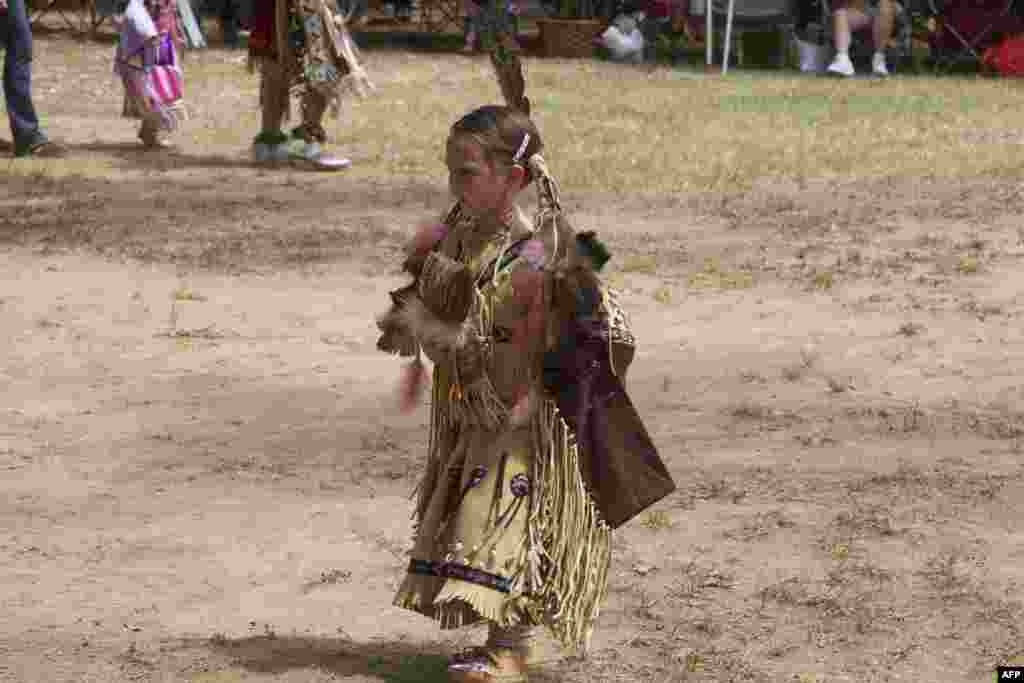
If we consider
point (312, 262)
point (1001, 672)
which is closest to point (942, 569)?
point (1001, 672)

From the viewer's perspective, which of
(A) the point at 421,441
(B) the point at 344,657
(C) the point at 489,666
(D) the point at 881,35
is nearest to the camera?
(C) the point at 489,666

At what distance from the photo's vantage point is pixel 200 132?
13.0 m

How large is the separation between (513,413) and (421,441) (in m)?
2.22

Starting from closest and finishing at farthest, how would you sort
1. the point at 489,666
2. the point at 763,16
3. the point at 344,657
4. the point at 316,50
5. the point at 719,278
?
the point at 489,666
the point at 344,657
the point at 719,278
the point at 316,50
the point at 763,16

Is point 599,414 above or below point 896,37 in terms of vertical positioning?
above

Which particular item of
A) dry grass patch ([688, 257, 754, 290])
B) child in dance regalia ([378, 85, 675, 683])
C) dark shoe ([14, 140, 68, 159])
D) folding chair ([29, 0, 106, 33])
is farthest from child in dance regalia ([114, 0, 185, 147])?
child in dance regalia ([378, 85, 675, 683])

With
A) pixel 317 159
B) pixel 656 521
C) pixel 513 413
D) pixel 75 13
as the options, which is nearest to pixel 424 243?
pixel 513 413

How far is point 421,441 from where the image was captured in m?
6.12

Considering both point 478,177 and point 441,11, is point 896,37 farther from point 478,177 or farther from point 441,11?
point 478,177

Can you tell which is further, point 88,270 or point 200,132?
point 200,132

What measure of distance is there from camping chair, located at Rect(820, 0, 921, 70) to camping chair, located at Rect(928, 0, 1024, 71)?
0.24m

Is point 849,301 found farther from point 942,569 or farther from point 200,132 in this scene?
point 200,132

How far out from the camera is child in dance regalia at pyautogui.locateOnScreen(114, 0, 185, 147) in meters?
11.6

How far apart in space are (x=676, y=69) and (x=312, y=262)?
369 inches
